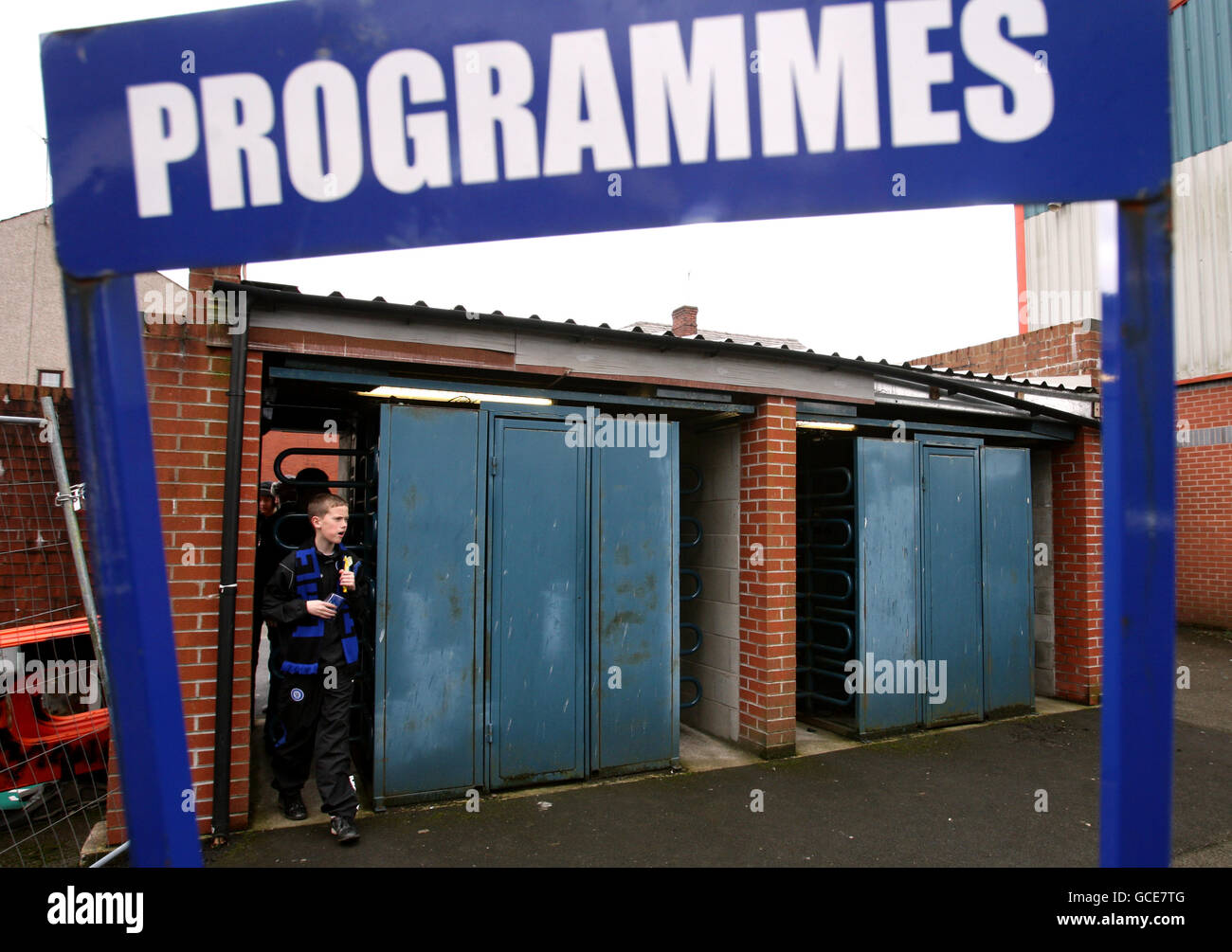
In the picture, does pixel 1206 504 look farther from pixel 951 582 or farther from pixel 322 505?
pixel 322 505

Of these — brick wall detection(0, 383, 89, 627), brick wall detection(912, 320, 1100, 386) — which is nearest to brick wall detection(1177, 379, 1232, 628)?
brick wall detection(912, 320, 1100, 386)

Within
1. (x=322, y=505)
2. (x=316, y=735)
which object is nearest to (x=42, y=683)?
(x=316, y=735)

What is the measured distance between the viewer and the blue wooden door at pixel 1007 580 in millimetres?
6609

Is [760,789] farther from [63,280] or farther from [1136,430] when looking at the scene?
[63,280]

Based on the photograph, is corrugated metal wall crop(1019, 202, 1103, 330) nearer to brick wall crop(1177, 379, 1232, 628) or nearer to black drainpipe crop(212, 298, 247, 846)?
brick wall crop(1177, 379, 1232, 628)

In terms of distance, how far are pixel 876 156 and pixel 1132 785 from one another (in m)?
1.17

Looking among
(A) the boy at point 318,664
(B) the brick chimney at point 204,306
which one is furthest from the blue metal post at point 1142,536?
(B) the brick chimney at point 204,306

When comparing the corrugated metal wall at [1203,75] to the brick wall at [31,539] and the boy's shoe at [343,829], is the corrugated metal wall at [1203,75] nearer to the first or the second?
the boy's shoe at [343,829]

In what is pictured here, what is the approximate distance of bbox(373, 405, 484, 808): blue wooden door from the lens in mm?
4414

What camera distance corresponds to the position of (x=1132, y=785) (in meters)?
1.17

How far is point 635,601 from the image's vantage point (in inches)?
203

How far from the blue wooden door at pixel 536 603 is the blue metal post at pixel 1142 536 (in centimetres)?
393

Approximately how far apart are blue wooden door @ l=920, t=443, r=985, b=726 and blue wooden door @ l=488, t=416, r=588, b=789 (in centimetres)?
333

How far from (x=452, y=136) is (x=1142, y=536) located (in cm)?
141
